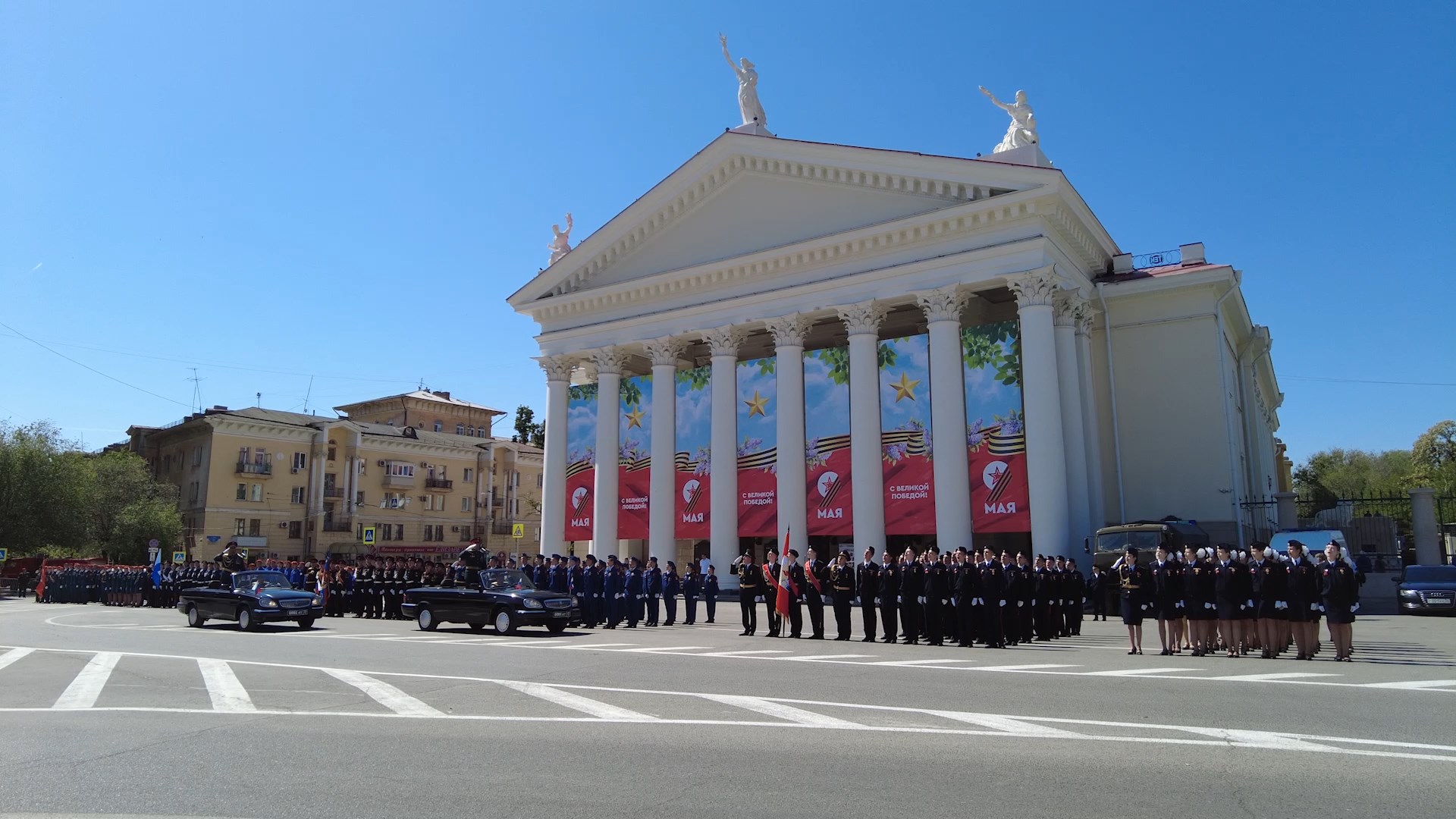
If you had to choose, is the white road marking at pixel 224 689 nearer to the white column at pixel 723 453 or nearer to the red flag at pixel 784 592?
the red flag at pixel 784 592

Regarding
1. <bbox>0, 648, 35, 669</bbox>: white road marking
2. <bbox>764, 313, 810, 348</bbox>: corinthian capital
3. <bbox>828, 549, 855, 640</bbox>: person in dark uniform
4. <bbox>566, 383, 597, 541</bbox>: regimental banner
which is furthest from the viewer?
<bbox>566, 383, 597, 541</bbox>: regimental banner

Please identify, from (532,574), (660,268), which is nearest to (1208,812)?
(532,574)

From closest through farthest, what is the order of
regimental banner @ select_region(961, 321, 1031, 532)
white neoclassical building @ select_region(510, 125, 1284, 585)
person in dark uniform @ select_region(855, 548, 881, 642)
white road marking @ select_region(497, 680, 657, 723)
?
white road marking @ select_region(497, 680, 657, 723) < person in dark uniform @ select_region(855, 548, 881, 642) < regimental banner @ select_region(961, 321, 1031, 532) < white neoclassical building @ select_region(510, 125, 1284, 585)

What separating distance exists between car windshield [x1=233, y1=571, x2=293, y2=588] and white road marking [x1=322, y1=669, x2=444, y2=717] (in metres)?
10.9

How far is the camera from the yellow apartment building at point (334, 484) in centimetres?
5472

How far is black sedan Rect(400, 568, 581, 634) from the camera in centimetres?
1888

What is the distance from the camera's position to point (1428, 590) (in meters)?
21.6

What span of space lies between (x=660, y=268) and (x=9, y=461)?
38.5m

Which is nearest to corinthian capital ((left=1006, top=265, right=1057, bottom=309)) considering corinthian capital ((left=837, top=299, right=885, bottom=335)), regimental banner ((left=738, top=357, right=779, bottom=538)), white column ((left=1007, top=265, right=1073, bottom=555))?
white column ((left=1007, top=265, right=1073, bottom=555))

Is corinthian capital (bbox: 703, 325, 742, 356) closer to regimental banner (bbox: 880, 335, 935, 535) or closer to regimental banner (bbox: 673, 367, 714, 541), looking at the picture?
regimental banner (bbox: 673, 367, 714, 541)

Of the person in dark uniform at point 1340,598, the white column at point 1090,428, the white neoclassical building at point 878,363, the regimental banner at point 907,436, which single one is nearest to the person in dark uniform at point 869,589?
the person in dark uniform at point 1340,598

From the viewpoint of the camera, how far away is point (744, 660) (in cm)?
1358

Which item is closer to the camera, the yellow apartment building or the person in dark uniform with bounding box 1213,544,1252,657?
the person in dark uniform with bounding box 1213,544,1252,657

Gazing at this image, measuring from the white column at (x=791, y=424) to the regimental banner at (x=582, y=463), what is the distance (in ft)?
26.6
